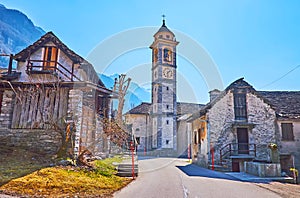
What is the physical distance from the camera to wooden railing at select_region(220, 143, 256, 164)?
51.5 ft

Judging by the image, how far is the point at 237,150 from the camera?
1582cm

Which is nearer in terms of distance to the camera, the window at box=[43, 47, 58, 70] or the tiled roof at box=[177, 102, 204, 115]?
the window at box=[43, 47, 58, 70]

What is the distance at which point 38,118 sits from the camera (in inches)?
449

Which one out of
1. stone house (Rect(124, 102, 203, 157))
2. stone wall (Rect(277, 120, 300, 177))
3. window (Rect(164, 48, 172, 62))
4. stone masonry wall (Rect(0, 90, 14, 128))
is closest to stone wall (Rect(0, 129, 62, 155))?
stone masonry wall (Rect(0, 90, 14, 128))

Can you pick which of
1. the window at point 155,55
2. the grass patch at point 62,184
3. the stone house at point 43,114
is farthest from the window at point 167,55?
the grass patch at point 62,184

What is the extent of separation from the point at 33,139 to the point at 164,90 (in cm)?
2223

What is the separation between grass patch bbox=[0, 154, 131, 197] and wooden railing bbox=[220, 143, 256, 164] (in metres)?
10.0

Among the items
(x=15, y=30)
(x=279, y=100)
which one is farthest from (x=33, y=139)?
(x=15, y=30)

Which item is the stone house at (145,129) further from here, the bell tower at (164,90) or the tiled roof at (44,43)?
the tiled roof at (44,43)

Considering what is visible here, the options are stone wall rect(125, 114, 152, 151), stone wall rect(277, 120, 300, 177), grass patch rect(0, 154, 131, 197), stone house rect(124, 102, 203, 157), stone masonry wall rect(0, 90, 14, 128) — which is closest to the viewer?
grass patch rect(0, 154, 131, 197)

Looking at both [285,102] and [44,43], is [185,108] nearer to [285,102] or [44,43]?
[285,102]

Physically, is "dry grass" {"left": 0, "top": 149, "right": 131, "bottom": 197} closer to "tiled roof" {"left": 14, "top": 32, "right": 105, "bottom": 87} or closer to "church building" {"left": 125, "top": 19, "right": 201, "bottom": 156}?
"tiled roof" {"left": 14, "top": 32, "right": 105, "bottom": 87}

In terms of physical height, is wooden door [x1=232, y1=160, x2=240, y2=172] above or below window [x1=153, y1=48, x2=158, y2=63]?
below

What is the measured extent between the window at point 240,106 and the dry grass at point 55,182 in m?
11.6
